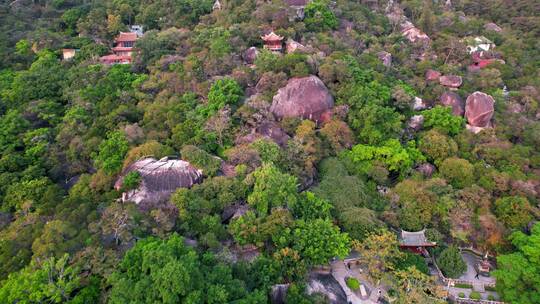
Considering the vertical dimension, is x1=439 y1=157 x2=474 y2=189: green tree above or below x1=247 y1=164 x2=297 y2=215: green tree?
below

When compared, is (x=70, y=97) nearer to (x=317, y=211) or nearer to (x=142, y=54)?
(x=142, y=54)

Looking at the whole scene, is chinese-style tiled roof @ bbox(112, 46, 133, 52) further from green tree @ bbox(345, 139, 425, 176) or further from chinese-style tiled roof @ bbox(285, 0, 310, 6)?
green tree @ bbox(345, 139, 425, 176)

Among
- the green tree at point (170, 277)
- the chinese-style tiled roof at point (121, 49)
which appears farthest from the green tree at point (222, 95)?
the chinese-style tiled roof at point (121, 49)

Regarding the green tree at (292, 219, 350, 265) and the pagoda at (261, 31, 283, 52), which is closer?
the green tree at (292, 219, 350, 265)

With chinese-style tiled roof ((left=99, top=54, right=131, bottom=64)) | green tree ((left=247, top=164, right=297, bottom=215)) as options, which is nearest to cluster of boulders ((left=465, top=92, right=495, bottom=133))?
green tree ((left=247, top=164, right=297, bottom=215))

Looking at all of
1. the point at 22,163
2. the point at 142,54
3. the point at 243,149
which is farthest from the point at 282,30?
the point at 22,163

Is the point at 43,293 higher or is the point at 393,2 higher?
the point at 393,2

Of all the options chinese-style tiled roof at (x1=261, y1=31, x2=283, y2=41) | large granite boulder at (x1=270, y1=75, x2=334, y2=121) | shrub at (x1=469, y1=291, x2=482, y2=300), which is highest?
chinese-style tiled roof at (x1=261, y1=31, x2=283, y2=41)

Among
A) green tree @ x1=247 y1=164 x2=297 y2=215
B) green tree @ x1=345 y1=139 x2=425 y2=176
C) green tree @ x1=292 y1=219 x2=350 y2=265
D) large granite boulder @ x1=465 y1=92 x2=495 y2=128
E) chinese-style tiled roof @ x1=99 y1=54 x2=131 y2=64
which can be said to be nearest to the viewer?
green tree @ x1=292 y1=219 x2=350 y2=265

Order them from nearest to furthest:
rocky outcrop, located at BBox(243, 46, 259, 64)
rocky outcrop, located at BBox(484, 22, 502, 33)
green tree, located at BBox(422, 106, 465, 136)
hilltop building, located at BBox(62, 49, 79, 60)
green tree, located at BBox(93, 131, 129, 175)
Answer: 1. green tree, located at BBox(93, 131, 129, 175)
2. green tree, located at BBox(422, 106, 465, 136)
3. rocky outcrop, located at BBox(243, 46, 259, 64)
4. hilltop building, located at BBox(62, 49, 79, 60)
5. rocky outcrop, located at BBox(484, 22, 502, 33)
